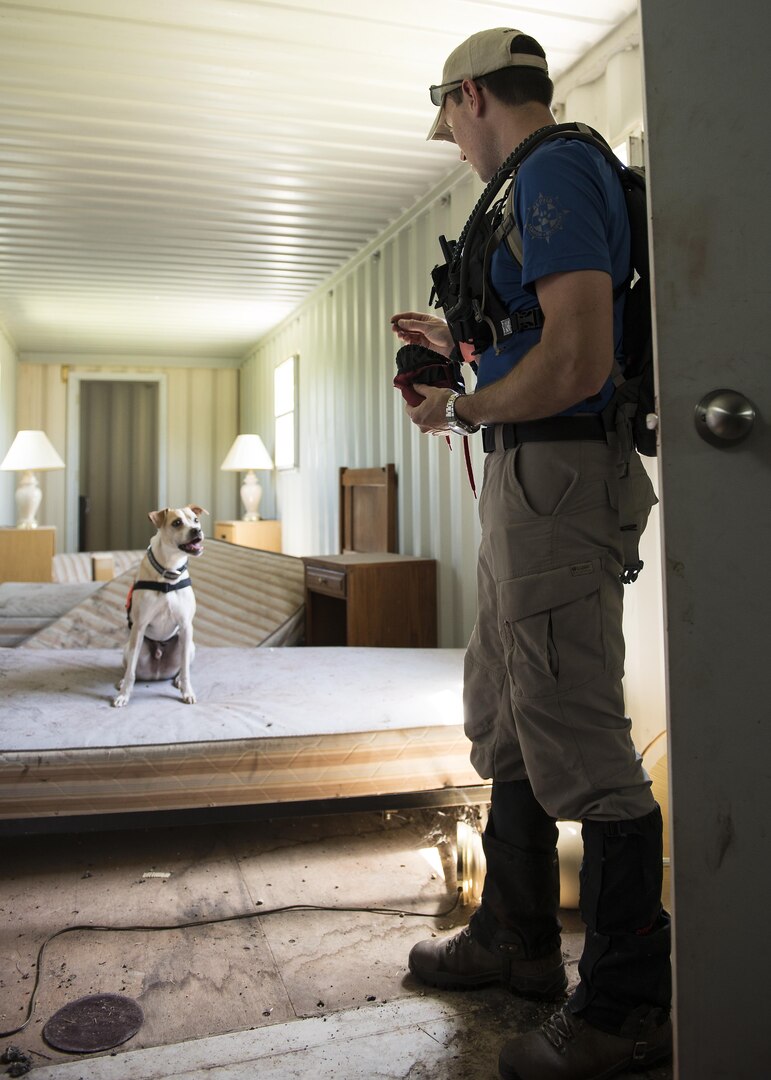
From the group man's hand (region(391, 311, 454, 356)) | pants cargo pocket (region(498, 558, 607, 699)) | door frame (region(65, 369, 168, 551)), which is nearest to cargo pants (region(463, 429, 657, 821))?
pants cargo pocket (region(498, 558, 607, 699))

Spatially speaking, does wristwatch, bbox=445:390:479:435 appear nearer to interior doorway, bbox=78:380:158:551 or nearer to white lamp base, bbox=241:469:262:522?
white lamp base, bbox=241:469:262:522

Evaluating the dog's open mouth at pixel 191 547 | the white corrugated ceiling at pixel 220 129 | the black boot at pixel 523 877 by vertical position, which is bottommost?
the black boot at pixel 523 877

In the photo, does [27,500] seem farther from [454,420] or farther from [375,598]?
[454,420]

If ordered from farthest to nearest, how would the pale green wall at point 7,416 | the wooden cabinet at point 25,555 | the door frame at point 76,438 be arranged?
1. the door frame at point 76,438
2. the pale green wall at point 7,416
3. the wooden cabinet at point 25,555

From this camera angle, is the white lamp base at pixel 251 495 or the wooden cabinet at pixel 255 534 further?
the white lamp base at pixel 251 495

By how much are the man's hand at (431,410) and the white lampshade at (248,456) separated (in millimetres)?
6962

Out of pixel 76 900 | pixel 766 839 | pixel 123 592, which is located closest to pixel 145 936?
pixel 76 900

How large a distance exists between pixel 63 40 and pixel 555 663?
10.6 feet

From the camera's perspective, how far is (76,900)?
2.27 metres

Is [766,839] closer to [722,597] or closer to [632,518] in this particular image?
[722,597]

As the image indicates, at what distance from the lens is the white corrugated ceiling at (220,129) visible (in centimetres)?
310

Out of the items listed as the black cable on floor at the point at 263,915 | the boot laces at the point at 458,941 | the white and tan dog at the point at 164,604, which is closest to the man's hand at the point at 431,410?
the boot laces at the point at 458,941

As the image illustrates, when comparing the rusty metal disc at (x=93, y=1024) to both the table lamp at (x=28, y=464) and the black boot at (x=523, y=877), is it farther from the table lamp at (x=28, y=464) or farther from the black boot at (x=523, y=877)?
the table lamp at (x=28, y=464)

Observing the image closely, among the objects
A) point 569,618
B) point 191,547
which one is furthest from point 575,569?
point 191,547
